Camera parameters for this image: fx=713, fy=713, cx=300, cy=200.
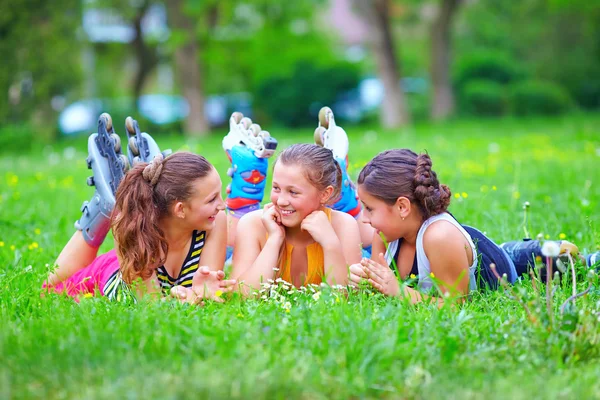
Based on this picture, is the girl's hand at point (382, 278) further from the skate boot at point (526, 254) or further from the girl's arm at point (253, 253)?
the skate boot at point (526, 254)

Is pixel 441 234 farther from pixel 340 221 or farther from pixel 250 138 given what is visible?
pixel 250 138

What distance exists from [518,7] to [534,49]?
79.8 inches

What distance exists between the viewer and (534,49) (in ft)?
87.6

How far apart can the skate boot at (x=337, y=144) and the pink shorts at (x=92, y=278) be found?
4.81 ft

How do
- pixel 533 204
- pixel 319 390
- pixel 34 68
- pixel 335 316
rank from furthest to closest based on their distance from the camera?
pixel 34 68, pixel 533 204, pixel 335 316, pixel 319 390

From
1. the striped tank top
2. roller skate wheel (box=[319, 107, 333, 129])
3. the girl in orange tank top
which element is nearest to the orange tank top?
the girl in orange tank top

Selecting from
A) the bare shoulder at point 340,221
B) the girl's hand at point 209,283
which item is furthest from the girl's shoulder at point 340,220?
the girl's hand at point 209,283

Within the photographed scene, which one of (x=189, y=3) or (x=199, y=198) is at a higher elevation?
(x=189, y=3)

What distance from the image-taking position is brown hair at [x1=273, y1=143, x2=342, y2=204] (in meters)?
3.88

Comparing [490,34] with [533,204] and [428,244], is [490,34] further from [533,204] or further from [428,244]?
[428,244]

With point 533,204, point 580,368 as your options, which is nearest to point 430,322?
point 580,368

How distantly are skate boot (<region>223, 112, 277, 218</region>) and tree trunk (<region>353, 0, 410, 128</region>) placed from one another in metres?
14.4

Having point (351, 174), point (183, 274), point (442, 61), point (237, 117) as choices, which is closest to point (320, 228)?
point (183, 274)

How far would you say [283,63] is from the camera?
922 inches
